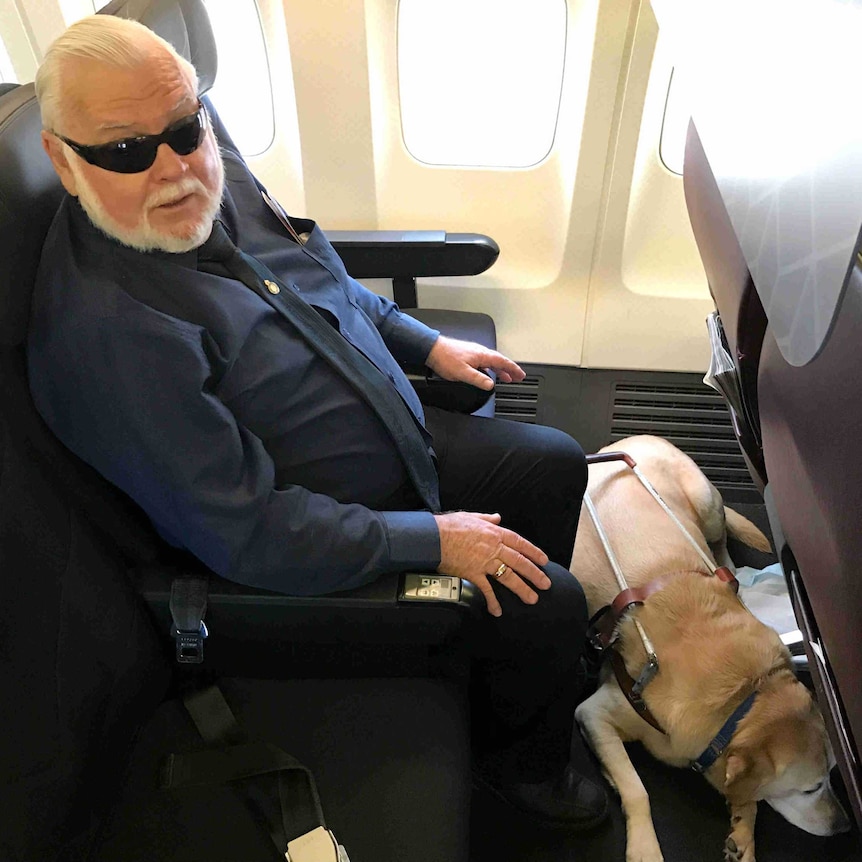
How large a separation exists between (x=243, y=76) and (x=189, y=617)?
1644 millimetres

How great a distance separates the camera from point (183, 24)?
135 centimetres

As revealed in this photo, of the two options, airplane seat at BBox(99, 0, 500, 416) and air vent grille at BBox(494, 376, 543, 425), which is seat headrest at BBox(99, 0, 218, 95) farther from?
air vent grille at BBox(494, 376, 543, 425)

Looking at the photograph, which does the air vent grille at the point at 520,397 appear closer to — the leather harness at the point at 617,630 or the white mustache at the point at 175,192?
the leather harness at the point at 617,630

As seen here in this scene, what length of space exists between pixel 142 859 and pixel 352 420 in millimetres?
734

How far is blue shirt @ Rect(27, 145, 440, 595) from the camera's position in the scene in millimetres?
1000

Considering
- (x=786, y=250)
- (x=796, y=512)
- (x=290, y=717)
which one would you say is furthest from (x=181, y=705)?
(x=786, y=250)

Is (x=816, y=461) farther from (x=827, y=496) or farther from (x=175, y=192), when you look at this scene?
(x=175, y=192)

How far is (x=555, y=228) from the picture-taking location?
2.25m

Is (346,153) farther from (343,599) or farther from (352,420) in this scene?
(343,599)

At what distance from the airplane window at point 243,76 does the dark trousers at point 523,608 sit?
1.11 m

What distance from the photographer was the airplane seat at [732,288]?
44.7 inches

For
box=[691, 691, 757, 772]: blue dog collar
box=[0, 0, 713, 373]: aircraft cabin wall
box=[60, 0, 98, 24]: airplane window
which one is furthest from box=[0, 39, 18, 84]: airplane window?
box=[691, 691, 757, 772]: blue dog collar

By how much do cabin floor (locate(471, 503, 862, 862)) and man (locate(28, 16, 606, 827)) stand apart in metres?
0.09

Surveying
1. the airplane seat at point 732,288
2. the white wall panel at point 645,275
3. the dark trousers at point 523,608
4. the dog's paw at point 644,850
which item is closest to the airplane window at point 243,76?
the white wall panel at point 645,275
